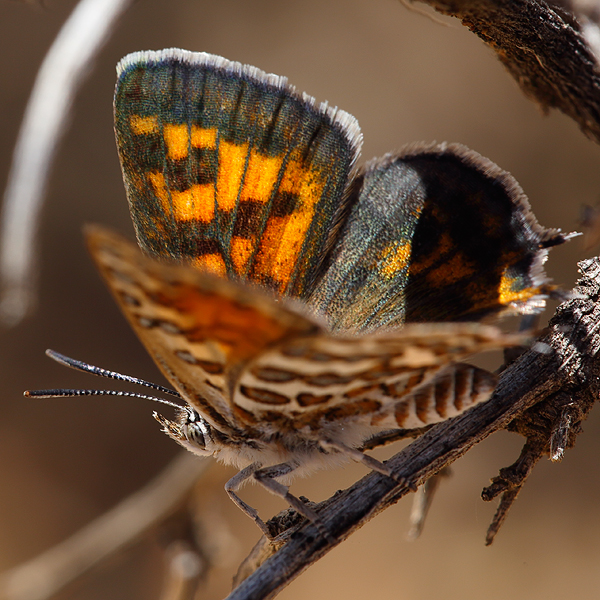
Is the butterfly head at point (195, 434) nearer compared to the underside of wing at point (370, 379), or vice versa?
the underside of wing at point (370, 379)

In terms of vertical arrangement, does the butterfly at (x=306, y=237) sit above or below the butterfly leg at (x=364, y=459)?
above

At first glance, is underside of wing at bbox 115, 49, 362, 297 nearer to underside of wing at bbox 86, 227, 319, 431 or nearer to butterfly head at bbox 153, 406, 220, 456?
butterfly head at bbox 153, 406, 220, 456

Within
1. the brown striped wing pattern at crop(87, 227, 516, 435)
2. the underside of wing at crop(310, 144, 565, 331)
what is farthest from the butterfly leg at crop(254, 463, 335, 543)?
the underside of wing at crop(310, 144, 565, 331)

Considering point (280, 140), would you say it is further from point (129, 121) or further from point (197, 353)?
point (197, 353)

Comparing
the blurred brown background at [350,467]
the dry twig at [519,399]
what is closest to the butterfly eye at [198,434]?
the dry twig at [519,399]

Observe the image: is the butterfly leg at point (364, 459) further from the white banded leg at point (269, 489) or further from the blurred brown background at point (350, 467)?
the blurred brown background at point (350, 467)

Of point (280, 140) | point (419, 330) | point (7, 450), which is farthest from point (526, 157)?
point (7, 450)
